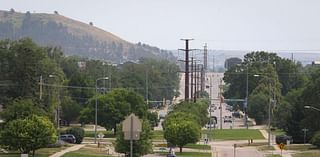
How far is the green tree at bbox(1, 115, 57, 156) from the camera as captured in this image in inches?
2237

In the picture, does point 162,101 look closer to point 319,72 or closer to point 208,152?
point 319,72

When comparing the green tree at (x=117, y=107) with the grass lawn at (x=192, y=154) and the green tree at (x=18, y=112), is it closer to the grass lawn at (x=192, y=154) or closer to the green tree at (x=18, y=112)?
the grass lawn at (x=192, y=154)

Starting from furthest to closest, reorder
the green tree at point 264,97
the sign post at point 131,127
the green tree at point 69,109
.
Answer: the green tree at point 264,97 → the green tree at point 69,109 → the sign post at point 131,127

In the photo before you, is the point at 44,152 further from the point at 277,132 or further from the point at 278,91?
the point at 278,91

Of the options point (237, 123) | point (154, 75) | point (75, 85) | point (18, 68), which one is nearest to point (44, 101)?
point (18, 68)

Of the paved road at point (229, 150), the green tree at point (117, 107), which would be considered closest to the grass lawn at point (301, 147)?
the paved road at point (229, 150)

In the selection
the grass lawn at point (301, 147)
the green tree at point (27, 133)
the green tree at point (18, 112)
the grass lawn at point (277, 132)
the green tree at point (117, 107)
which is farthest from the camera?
the grass lawn at point (277, 132)

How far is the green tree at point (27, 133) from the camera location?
56.8 meters

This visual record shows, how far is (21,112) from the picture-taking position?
62531 mm

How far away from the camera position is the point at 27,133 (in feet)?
186

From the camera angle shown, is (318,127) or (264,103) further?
(264,103)

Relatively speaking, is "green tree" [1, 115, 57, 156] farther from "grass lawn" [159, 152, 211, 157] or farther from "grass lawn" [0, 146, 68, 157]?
"grass lawn" [159, 152, 211, 157]

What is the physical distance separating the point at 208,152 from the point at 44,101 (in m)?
31.5

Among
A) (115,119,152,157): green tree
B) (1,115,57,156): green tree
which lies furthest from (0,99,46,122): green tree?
(115,119,152,157): green tree
